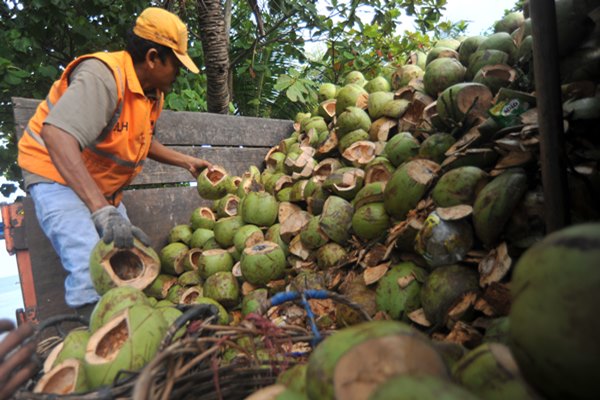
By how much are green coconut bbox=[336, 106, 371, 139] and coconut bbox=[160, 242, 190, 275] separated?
1627 millimetres

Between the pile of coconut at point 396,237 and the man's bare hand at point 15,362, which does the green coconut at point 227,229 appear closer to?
the pile of coconut at point 396,237

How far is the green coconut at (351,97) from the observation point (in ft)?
12.0

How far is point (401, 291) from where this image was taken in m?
2.11

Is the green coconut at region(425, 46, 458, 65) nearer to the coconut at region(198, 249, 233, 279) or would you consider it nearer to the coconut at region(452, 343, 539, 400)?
the coconut at region(198, 249, 233, 279)

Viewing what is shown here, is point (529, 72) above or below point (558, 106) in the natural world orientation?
above

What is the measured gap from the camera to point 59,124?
2.34 metres

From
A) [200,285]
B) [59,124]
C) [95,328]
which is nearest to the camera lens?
[95,328]

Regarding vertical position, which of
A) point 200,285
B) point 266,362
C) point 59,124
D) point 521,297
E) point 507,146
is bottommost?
point 200,285

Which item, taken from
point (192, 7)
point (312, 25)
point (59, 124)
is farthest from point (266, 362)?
point (192, 7)

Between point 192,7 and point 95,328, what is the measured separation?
5954 millimetres

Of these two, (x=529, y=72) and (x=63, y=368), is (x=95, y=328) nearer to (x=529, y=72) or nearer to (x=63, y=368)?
(x=63, y=368)

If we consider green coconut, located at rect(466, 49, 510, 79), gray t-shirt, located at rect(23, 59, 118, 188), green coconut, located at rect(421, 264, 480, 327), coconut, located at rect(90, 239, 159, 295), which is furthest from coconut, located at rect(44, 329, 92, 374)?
green coconut, located at rect(466, 49, 510, 79)

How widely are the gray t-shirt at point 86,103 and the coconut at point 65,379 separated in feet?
4.49

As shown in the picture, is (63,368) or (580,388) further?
(63,368)
